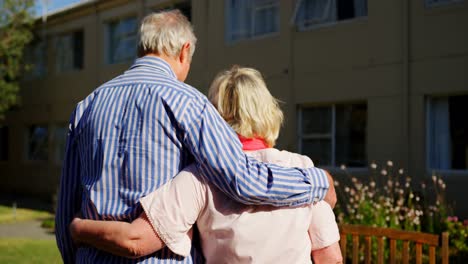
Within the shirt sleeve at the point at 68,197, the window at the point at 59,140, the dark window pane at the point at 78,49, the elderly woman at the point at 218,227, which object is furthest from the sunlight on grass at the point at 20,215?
the elderly woman at the point at 218,227

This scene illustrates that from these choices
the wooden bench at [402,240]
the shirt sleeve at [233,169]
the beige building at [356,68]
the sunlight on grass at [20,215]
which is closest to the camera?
the shirt sleeve at [233,169]

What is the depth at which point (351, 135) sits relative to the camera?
1201cm

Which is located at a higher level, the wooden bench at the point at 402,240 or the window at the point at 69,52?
the window at the point at 69,52

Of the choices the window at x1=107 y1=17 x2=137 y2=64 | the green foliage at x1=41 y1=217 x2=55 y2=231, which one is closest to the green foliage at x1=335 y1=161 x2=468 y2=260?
the green foliage at x1=41 y1=217 x2=55 y2=231

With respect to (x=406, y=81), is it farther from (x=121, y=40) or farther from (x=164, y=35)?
(x=121, y=40)

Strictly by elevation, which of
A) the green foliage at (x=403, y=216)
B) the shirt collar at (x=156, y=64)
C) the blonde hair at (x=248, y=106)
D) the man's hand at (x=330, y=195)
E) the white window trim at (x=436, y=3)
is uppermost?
the white window trim at (x=436, y=3)

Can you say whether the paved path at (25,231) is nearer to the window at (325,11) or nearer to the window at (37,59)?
the window at (325,11)

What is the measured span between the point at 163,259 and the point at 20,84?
21.5 meters

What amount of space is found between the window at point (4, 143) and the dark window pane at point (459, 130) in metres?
17.5

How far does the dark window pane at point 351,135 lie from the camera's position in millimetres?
11805

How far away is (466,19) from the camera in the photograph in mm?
10102

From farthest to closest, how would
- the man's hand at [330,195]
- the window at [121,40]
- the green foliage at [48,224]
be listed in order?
the window at [121,40]
the green foliage at [48,224]
the man's hand at [330,195]

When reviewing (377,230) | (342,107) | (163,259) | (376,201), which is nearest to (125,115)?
(163,259)

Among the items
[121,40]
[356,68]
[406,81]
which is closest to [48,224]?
[121,40]
